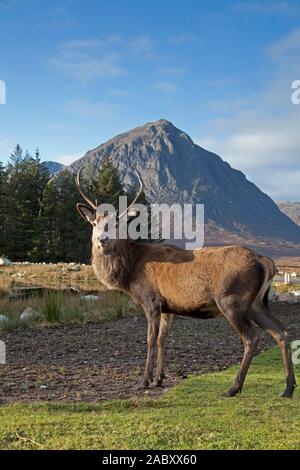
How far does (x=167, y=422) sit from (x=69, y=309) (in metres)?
11.6

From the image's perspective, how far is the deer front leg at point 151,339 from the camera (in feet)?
26.8

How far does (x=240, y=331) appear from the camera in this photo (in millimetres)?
7527

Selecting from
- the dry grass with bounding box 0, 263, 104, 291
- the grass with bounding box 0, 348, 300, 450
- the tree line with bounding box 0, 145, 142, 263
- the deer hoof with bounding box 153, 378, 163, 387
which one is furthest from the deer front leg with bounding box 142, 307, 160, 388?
the tree line with bounding box 0, 145, 142, 263

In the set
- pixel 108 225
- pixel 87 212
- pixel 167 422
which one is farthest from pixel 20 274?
pixel 167 422

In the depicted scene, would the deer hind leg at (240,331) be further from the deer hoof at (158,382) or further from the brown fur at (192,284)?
the deer hoof at (158,382)

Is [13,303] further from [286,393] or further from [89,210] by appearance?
[286,393]

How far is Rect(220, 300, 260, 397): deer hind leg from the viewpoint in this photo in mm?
7426

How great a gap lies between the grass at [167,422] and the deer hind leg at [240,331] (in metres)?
0.17

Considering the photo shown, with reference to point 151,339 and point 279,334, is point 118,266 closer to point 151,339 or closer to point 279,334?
point 151,339

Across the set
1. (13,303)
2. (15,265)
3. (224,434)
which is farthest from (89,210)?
(15,265)

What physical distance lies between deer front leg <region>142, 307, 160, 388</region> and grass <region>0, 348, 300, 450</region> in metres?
0.60

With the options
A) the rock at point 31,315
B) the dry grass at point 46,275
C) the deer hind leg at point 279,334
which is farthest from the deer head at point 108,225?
the dry grass at point 46,275

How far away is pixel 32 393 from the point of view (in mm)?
8055

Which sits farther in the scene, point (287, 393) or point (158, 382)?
point (158, 382)
